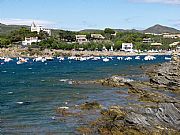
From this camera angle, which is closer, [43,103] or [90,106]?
[90,106]

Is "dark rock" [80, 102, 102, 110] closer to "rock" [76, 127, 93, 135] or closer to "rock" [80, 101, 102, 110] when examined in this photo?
"rock" [80, 101, 102, 110]

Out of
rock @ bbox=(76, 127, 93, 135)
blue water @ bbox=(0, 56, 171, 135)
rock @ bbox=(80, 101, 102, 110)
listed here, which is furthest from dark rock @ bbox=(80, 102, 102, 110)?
rock @ bbox=(76, 127, 93, 135)

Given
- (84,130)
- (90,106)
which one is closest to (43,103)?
(90,106)

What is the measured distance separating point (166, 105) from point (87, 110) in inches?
459

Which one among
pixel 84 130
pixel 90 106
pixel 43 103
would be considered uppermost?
pixel 84 130

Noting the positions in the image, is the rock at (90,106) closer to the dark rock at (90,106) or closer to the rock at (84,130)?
the dark rock at (90,106)

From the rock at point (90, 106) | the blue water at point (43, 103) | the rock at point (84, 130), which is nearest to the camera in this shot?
the rock at point (84, 130)

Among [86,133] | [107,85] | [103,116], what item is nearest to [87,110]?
[103,116]

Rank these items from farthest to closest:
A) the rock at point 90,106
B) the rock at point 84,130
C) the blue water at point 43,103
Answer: the rock at point 90,106 < the blue water at point 43,103 < the rock at point 84,130

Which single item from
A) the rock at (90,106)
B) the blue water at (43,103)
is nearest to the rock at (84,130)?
the blue water at (43,103)

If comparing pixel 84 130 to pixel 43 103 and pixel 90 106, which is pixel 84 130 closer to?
pixel 90 106

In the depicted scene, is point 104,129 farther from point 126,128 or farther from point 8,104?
point 8,104

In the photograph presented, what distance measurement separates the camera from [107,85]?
227 ft

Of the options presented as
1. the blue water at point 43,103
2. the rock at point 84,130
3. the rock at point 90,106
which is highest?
the rock at point 84,130
